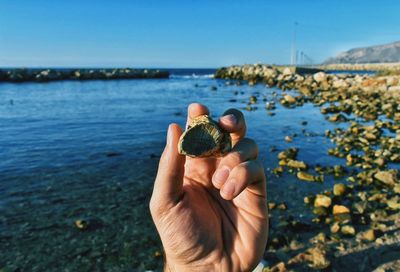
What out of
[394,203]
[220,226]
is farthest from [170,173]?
[394,203]

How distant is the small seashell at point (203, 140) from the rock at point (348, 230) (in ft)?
17.6

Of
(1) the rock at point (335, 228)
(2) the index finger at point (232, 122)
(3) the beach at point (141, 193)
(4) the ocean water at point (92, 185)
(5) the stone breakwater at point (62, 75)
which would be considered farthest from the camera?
(5) the stone breakwater at point (62, 75)

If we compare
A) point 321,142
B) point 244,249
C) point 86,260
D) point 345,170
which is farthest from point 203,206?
point 321,142

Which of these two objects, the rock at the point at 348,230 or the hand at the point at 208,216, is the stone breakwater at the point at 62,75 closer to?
the rock at the point at 348,230

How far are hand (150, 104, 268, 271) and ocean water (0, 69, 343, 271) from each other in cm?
369

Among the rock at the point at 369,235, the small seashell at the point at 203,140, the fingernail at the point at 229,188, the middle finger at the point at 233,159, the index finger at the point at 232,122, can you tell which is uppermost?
the index finger at the point at 232,122

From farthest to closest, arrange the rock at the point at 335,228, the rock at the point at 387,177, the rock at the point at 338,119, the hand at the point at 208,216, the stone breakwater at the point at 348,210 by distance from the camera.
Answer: the rock at the point at 338,119 < the rock at the point at 387,177 < the rock at the point at 335,228 < the stone breakwater at the point at 348,210 < the hand at the point at 208,216

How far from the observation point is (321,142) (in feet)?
48.8

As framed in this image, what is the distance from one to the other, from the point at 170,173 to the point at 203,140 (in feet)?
1.16

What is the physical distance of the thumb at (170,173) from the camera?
238 cm

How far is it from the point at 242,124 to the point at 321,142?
43.7 feet

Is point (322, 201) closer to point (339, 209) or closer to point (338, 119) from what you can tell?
point (339, 209)

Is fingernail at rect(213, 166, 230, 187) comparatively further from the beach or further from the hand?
the beach

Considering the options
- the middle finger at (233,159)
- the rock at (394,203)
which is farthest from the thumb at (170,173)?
the rock at (394,203)
